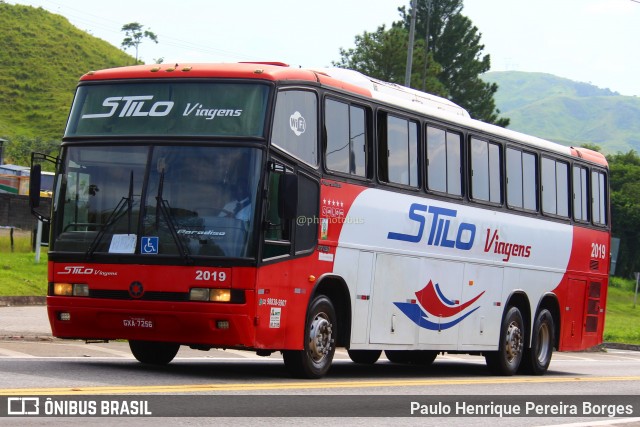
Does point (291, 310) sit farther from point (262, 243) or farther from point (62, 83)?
point (62, 83)

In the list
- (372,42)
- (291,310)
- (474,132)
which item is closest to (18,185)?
(372,42)

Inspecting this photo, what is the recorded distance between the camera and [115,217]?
14180 millimetres

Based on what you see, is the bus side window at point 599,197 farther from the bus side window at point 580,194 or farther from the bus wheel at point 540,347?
the bus wheel at point 540,347

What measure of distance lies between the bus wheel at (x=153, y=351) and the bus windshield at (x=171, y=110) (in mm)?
3036

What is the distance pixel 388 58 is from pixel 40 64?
275ft

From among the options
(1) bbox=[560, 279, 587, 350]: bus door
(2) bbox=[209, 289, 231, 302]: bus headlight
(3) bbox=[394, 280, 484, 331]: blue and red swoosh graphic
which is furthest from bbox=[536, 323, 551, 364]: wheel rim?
(2) bbox=[209, 289, 231, 302]: bus headlight

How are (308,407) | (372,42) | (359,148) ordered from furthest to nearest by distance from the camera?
(372,42)
(359,148)
(308,407)

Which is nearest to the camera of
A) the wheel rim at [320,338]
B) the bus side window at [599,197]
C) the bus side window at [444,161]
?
the wheel rim at [320,338]

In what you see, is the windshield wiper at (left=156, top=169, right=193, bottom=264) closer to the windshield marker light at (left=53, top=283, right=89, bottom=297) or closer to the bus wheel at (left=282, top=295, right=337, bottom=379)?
the windshield marker light at (left=53, top=283, right=89, bottom=297)

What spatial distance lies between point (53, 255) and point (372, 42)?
2521 inches

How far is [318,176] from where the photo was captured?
15.1 m

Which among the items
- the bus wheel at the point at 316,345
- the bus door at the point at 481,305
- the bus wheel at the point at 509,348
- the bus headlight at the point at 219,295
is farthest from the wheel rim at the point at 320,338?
the bus wheel at the point at 509,348

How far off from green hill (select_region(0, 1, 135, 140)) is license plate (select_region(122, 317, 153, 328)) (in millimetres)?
113302

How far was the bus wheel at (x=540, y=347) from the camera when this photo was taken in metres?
21.5
